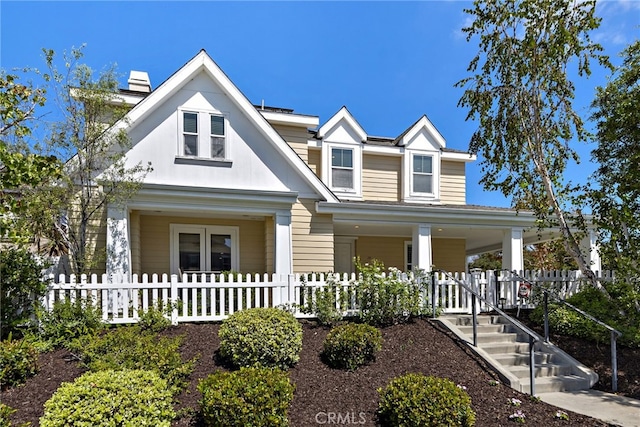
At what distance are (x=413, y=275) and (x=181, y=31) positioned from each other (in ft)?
24.5

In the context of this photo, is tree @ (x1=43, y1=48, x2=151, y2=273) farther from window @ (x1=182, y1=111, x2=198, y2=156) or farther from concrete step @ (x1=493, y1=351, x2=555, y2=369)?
concrete step @ (x1=493, y1=351, x2=555, y2=369)

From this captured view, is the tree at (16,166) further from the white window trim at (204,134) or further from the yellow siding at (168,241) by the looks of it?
the yellow siding at (168,241)

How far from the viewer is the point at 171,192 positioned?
909 cm

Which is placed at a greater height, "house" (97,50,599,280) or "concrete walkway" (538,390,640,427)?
"house" (97,50,599,280)

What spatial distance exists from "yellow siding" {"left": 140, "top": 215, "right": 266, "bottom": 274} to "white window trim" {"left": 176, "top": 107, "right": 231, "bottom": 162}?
196 centimetres

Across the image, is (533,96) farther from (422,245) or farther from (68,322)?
(68,322)

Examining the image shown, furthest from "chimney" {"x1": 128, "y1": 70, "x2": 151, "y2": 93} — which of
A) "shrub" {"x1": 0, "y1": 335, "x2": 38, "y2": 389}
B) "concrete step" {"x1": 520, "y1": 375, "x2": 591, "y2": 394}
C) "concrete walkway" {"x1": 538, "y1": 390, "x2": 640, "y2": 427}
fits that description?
"concrete walkway" {"x1": 538, "y1": 390, "x2": 640, "y2": 427}

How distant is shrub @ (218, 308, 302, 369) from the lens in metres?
6.14

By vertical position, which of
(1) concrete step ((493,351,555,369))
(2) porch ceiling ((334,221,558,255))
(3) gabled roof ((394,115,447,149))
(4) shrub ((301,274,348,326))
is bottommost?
(1) concrete step ((493,351,555,369))

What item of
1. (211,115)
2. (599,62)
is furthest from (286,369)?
(599,62)

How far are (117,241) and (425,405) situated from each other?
732 cm

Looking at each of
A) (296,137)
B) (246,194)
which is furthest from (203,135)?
(296,137)

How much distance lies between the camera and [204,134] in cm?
1005

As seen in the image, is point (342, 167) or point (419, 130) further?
point (419, 130)
